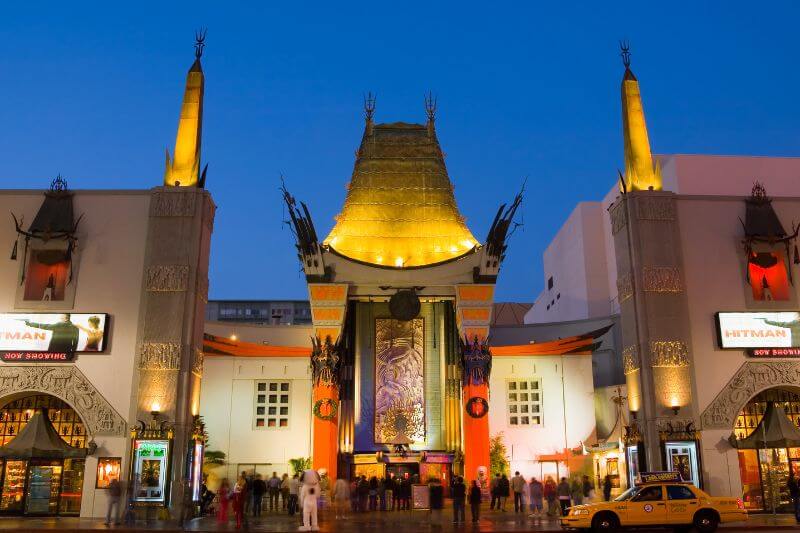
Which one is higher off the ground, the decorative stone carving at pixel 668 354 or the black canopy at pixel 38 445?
the decorative stone carving at pixel 668 354

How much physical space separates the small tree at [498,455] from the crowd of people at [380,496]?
273 cm

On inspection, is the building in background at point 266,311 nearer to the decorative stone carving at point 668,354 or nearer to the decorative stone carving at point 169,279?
the decorative stone carving at point 169,279

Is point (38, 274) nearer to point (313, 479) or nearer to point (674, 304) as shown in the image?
point (313, 479)

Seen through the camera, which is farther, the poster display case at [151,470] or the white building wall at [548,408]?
the white building wall at [548,408]

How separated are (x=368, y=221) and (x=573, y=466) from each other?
1299 centimetres

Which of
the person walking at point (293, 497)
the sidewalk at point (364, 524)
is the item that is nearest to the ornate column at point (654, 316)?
the sidewalk at point (364, 524)

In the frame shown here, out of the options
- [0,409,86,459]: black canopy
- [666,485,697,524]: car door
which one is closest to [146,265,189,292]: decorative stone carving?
[0,409,86,459]: black canopy

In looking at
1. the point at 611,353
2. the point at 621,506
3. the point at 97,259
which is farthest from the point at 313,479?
the point at 611,353

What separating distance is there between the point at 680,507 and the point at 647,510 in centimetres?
69

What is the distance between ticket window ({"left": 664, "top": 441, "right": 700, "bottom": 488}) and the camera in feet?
64.9

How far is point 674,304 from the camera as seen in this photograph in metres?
21.2

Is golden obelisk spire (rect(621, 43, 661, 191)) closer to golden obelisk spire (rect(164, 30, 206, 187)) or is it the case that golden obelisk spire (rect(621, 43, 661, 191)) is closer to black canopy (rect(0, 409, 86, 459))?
golden obelisk spire (rect(164, 30, 206, 187))

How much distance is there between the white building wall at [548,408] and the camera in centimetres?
3023

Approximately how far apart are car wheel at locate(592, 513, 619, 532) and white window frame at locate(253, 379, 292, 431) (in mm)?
17433
